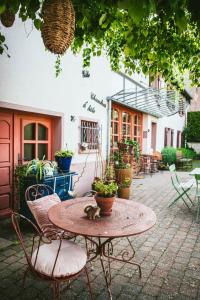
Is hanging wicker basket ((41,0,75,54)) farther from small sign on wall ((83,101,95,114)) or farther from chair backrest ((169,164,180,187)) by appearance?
small sign on wall ((83,101,95,114))

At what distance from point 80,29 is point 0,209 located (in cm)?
350

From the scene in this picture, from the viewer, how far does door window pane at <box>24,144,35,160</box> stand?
5.47 m

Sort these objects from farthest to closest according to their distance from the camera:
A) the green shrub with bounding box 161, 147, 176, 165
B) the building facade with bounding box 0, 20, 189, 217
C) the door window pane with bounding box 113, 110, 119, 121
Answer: the green shrub with bounding box 161, 147, 176, 165 < the door window pane with bounding box 113, 110, 119, 121 < the building facade with bounding box 0, 20, 189, 217

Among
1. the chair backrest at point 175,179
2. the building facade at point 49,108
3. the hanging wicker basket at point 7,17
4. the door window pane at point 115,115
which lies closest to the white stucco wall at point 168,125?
the chair backrest at point 175,179

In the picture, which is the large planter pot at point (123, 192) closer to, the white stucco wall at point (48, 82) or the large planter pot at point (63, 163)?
the white stucco wall at point (48, 82)

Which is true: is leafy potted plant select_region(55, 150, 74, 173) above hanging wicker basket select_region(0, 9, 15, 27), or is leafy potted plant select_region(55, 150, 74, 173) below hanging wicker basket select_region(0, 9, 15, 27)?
below

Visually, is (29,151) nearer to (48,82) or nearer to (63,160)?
(63,160)

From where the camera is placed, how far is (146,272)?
3283 mm

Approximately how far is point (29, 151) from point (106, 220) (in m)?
3.31

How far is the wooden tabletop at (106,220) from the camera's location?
2424 mm

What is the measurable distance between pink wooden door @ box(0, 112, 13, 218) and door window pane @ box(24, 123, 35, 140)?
437 millimetres

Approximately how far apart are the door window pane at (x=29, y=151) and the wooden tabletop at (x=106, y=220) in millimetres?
2545

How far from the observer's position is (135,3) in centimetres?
138

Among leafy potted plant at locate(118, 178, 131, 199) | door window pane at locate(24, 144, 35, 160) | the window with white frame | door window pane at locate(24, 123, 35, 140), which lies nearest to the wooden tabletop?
door window pane at locate(24, 144, 35, 160)
